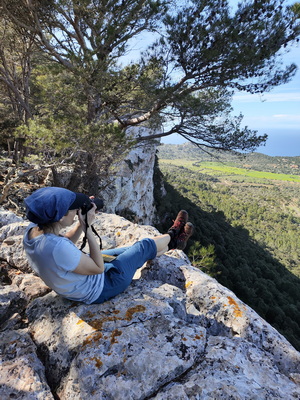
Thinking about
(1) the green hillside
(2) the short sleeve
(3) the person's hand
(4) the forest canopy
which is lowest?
(1) the green hillside

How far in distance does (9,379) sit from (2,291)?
0.97 m

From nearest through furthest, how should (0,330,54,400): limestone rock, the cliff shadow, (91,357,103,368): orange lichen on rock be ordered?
(0,330,54,400): limestone rock → (91,357,103,368): orange lichen on rock → the cliff shadow

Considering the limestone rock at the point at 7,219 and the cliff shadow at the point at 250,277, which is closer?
the limestone rock at the point at 7,219

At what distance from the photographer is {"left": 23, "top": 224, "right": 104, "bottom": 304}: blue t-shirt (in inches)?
69.6

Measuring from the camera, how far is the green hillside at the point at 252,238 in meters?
18.3

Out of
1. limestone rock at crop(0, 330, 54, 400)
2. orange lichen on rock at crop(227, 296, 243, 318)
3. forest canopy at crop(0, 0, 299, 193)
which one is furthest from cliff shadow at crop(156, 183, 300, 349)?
limestone rock at crop(0, 330, 54, 400)

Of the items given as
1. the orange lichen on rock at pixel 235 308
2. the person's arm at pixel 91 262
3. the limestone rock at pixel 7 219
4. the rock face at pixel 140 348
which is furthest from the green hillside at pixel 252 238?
the person's arm at pixel 91 262

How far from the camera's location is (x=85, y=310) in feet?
6.91

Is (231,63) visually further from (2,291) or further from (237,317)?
(2,291)

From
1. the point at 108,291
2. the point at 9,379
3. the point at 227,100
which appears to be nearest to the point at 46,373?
the point at 9,379

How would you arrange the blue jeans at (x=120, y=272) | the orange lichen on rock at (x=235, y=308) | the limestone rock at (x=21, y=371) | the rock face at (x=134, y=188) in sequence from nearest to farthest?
1. the limestone rock at (x=21, y=371)
2. the blue jeans at (x=120, y=272)
3. the orange lichen on rock at (x=235, y=308)
4. the rock face at (x=134, y=188)

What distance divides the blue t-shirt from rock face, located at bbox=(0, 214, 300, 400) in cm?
27

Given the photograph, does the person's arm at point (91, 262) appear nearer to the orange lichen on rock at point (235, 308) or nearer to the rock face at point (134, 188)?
the orange lichen on rock at point (235, 308)

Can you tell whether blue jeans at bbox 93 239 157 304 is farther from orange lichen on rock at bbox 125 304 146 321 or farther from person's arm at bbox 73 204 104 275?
person's arm at bbox 73 204 104 275
